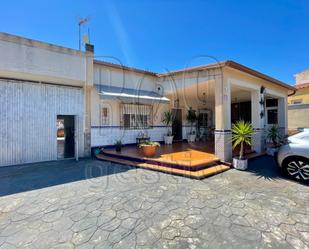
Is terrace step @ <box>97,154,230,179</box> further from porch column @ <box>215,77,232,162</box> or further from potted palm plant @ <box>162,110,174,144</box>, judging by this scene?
potted palm plant @ <box>162,110,174,144</box>

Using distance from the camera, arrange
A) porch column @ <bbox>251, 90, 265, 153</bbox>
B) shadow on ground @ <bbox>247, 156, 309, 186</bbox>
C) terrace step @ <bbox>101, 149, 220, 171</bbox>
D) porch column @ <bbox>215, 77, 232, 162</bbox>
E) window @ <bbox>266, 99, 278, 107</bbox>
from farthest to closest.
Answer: window @ <bbox>266, 99, 278, 107</bbox>, porch column @ <bbox>251, 90, 265, 153</bbox>, porch column @ <bbox>215, 77, 232, 162</bbox>, terrace step @ <bbox>101, 149, 220, 171</bbox>, shadow on ground @ <bbox>247, 156, 309, 186</bbox>

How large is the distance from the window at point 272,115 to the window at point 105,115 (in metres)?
16.9

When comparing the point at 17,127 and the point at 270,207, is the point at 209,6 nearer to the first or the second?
the point at 270,207

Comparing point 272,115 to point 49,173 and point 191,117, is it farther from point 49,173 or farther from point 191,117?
point 49,173

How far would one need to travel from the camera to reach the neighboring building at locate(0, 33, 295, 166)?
10.8 metres

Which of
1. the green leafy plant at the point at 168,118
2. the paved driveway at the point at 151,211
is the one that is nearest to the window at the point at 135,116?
the green leafy plant at the point at 168,118

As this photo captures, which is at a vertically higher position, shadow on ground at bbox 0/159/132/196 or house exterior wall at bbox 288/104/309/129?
house exterior wall at bbox 288/104/309/129

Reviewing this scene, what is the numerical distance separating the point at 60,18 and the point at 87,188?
1126cm

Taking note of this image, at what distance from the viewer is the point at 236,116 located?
25.1 metres

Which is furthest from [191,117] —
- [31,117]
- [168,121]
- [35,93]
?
[31,117]

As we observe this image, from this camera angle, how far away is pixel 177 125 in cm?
2025

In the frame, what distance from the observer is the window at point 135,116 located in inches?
623

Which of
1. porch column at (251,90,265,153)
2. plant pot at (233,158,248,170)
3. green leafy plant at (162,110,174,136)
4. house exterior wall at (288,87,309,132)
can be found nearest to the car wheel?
plant pot at (233,158,248,170)

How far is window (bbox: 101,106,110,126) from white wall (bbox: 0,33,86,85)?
2.76 m
